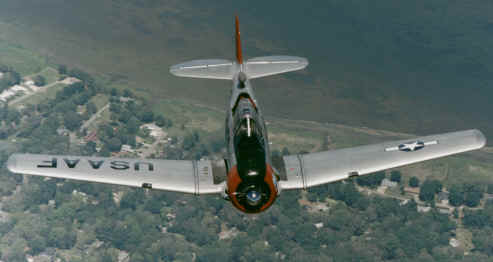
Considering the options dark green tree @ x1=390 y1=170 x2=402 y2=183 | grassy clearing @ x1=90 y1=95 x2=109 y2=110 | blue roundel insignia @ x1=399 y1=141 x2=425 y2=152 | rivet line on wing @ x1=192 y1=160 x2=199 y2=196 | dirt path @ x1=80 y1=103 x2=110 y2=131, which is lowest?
rivet line on wing @ x1=192 y1=160 x2=199 y2=196

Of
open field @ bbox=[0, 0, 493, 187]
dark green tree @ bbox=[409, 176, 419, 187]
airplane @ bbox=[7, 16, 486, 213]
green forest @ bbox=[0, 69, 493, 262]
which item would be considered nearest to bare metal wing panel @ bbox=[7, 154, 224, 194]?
airplane @ bbox=[7, 16, 486, 213]

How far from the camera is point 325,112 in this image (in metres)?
121

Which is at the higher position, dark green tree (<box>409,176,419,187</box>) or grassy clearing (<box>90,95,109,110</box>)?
grassy clearing (<box>90,95,109,110</box>)

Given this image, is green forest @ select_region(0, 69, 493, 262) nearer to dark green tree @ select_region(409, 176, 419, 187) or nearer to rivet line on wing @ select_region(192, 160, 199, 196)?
dark green tree @ select_region(409, 176, 419, 187)

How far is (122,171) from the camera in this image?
44.0 meters

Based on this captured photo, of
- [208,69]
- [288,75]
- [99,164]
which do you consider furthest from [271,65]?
[288,75]

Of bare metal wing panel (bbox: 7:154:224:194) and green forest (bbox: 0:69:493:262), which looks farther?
green forest (bbox: 0:69:493:262)

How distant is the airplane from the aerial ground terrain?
2993 cm

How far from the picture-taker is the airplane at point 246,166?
133 ft

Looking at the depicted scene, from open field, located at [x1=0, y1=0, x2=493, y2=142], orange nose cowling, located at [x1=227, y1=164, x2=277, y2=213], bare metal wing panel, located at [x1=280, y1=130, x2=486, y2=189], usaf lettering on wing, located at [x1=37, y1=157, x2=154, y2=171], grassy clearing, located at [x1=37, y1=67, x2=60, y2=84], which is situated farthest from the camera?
grassy clearing, located at [x1=37, y1=67, x2=60, y2=84]

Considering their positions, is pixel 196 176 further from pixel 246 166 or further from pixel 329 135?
pixel 329 135

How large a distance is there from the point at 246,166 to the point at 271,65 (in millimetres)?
17594

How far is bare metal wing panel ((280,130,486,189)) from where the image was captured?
4506 centimetres

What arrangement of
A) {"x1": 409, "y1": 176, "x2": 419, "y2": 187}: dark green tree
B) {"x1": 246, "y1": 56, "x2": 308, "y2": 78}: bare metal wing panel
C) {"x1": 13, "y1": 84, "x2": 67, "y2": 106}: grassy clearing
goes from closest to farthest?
{"x1": 246, "y1": 56, "x2": 308, "y2": 78}: bare metal wing panel < {"x1": 409, "y1": 176, "x2": 419, "y2": 187}: dark green tree < {"x1": 13, "y1": 84, "x2": 67, "y2": 106}: grassy clearing
